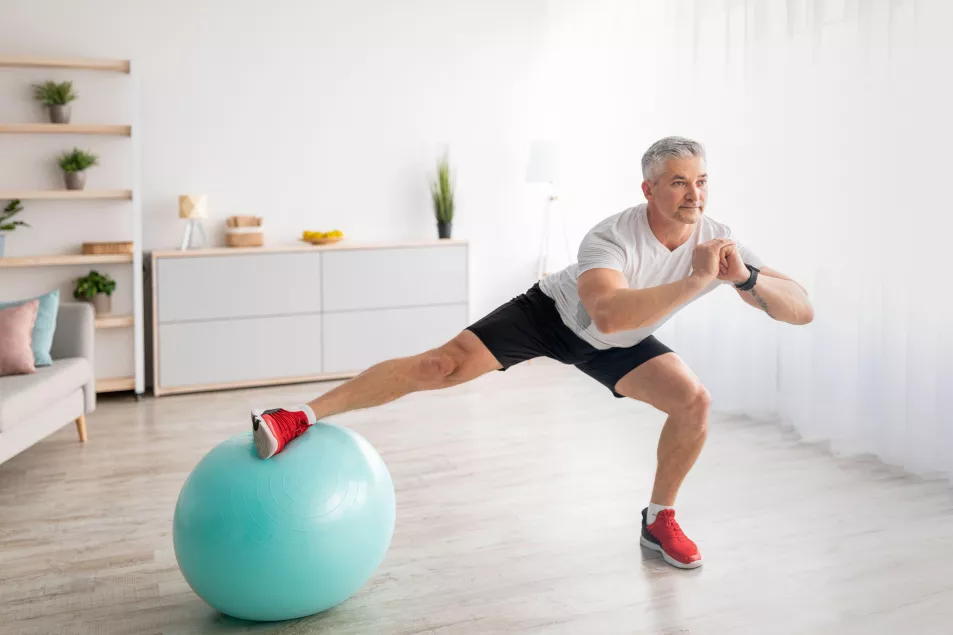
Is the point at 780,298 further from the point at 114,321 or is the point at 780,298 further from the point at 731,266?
the point at 114,321

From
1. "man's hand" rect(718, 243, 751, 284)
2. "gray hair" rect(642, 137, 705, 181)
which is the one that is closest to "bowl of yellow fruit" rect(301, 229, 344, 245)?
"gray hair" rect(642, 137, 705, 181)

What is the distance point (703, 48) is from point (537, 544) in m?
2.99

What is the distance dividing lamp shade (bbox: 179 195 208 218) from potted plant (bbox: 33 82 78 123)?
29.2 inches

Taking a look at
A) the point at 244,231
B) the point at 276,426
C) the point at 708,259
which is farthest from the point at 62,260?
the point at 708,259

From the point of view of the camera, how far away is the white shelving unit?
5027 millimetres

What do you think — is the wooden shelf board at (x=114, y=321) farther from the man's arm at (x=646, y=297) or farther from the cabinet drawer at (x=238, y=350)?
the man's arm at (x=646, y=297)

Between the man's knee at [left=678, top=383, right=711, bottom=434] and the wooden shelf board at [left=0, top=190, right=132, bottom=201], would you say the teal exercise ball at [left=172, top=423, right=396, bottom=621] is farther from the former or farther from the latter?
the wooden shelf board at [left=0, top=190, right=132, bottom=201]

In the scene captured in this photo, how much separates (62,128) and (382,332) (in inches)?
83.8

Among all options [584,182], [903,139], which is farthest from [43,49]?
[903,139]

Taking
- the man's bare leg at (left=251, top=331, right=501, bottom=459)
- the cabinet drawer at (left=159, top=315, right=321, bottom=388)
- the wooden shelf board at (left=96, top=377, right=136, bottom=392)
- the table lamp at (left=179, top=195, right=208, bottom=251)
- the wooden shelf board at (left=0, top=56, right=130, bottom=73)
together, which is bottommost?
the wooden shelf board at (left=96, top=377, right=136, bottom=392)

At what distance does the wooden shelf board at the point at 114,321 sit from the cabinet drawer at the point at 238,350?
18 centimetres

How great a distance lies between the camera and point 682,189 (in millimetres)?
2693

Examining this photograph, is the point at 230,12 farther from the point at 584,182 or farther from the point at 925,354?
the point at 925,354

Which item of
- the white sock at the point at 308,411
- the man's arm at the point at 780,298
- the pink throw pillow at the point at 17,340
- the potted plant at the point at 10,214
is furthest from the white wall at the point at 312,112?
the man's arm at the point at 780,298
